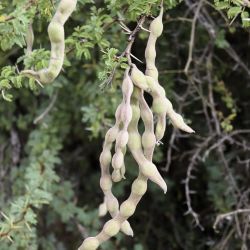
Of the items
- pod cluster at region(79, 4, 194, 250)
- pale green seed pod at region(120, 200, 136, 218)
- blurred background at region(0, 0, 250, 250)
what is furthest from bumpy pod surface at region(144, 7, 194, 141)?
blurred background at region(0, 0, 250, 250)

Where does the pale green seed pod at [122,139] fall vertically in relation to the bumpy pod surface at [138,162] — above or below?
above

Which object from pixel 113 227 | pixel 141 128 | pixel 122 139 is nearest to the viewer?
pixel 122 139

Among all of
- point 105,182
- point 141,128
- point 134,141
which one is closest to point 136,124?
point 134,141

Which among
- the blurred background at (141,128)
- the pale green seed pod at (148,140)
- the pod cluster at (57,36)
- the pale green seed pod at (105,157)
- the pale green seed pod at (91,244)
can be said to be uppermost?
the pod cluster at (57,36)

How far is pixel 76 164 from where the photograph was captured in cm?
207

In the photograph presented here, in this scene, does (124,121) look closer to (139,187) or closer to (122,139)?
(122,139)

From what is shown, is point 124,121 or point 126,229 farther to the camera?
point 126,229

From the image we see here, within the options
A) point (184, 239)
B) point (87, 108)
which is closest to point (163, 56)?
point (87, 108)

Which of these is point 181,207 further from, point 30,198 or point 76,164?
point 30,198

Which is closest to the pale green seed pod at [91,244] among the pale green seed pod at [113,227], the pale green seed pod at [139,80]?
the pale green seed pod at [113,227]

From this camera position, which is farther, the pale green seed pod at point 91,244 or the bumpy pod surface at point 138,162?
the pale green seed pod at point 91,244

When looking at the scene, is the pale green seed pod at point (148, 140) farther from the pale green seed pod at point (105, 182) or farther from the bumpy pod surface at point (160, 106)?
the pale green seed pod at point (105, 182)

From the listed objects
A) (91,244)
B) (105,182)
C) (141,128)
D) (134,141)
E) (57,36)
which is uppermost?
(57,36)

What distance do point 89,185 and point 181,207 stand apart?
34cm
